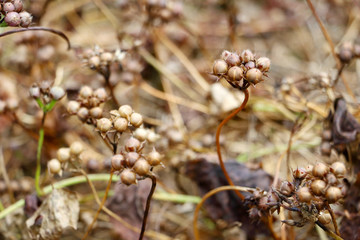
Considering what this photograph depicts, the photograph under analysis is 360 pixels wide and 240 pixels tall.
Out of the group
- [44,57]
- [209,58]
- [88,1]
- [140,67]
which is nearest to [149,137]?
[140,67]

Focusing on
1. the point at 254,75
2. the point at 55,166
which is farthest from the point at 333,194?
the point at 55,166

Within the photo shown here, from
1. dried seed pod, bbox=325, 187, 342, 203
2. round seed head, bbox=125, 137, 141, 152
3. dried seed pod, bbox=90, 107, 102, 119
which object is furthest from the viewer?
dried seed pod, bbox=90, 107, 102, 119

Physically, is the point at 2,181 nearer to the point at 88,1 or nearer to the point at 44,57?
the point at 44,57

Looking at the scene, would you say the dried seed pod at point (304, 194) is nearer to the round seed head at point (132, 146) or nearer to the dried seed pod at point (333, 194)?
the dried seed pod at point (333, 194)

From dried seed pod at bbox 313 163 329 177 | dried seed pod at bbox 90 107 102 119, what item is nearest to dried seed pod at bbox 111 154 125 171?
dried seed pod at bbox 90 107 102 119

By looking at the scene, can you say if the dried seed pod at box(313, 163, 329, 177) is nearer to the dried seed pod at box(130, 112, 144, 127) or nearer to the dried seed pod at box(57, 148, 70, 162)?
the dried seed pod at box(130, 112, 144, 127)
